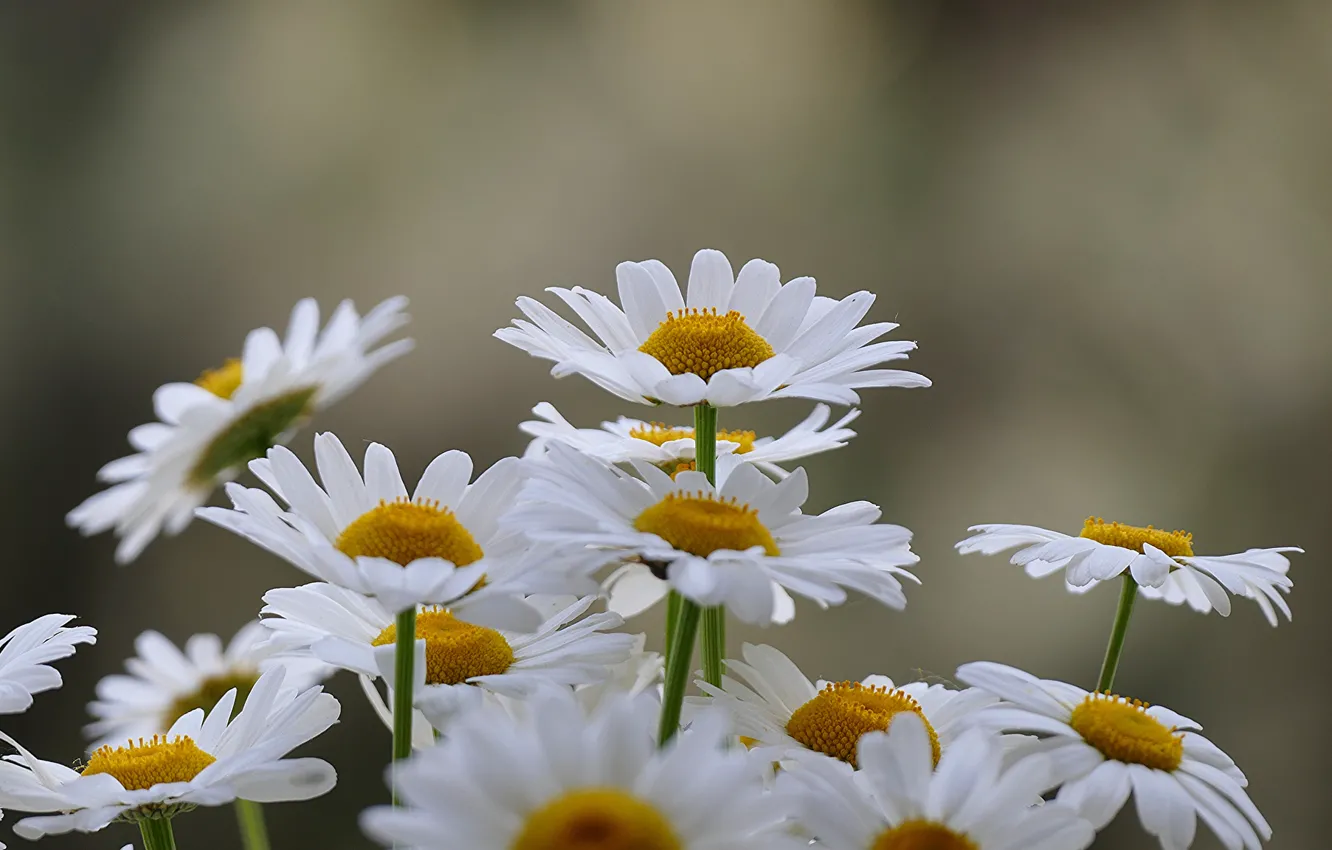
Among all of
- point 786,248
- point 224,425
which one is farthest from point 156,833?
point 786,248

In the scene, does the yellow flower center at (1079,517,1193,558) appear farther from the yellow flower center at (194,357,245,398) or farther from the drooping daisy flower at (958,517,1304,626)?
the yellow flower center at (194,357,245,398)

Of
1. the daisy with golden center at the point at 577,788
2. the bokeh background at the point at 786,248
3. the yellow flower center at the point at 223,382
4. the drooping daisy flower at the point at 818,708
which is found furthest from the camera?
the bokeh background at the point at 786,248

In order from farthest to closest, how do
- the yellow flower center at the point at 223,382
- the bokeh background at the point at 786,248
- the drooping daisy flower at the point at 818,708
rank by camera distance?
the bokeh background at the point at 786,248, the yellow flower center at the point at 223,382, the drooping daisy flower at the point at 818,708

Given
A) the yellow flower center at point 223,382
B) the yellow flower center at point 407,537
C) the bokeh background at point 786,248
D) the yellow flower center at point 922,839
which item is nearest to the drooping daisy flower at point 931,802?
the yellow flower center at point 922,839

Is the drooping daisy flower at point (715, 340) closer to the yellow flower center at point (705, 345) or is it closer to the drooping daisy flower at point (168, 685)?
the yellow flower center at point (705, 345)

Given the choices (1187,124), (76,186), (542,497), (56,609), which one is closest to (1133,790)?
(542,497)

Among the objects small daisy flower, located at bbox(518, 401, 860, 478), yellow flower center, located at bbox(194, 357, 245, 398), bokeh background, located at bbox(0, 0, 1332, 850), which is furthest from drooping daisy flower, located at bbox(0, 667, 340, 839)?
bokeh background, located at bbox(0, 0, 1332, 850)
